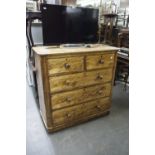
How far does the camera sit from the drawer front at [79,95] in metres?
1.66

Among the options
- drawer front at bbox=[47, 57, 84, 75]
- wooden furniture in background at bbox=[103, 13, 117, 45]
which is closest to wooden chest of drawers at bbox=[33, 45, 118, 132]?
drawer front at bbox=[47, 57, 84, 75]

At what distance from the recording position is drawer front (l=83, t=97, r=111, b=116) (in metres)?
1.92

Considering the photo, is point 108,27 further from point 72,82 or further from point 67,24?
point 72,82

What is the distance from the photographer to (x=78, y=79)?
1708 mm

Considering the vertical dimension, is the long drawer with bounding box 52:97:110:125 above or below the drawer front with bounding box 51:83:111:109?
below

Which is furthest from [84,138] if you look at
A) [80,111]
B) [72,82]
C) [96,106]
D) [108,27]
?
[108,27]

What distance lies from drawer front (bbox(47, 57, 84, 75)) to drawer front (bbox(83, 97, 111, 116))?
1.74 ft

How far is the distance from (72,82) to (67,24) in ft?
2.16

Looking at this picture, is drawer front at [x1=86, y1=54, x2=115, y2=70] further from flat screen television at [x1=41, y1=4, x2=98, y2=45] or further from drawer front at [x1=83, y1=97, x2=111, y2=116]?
drawer front at [x1=83, y1=97, x2=111, y2=116]
